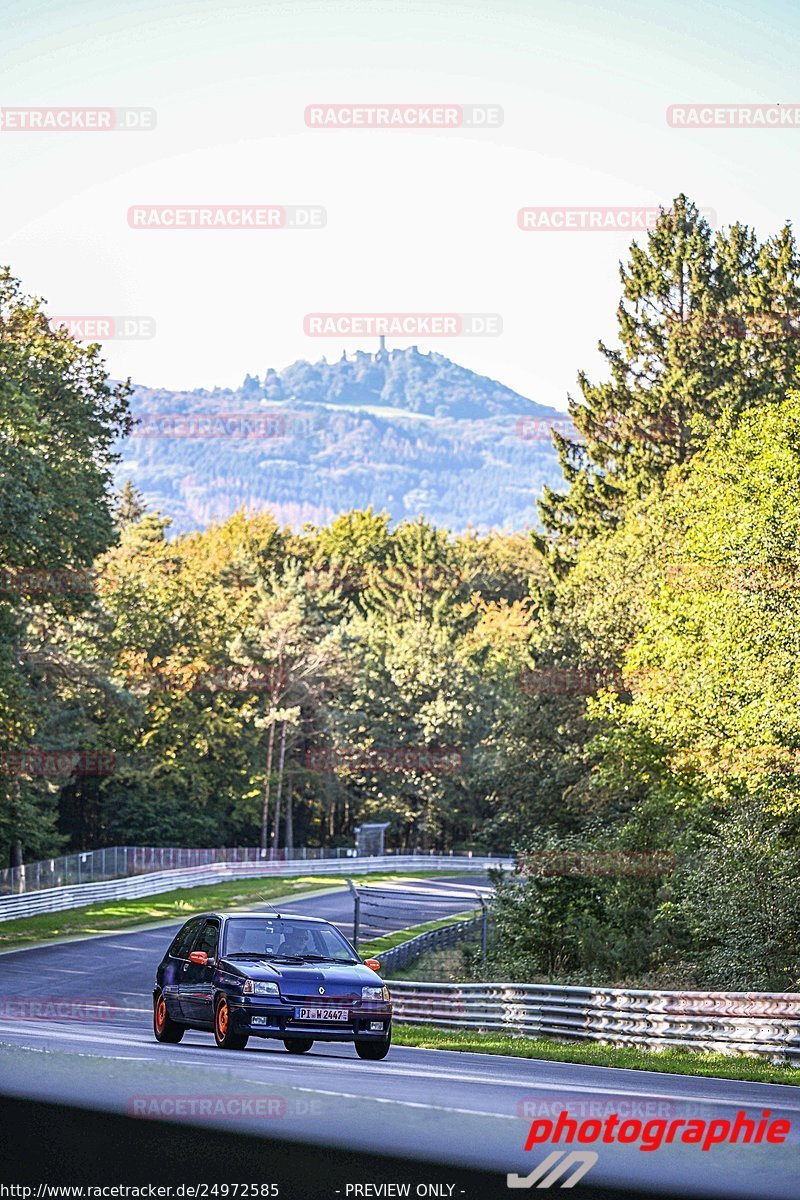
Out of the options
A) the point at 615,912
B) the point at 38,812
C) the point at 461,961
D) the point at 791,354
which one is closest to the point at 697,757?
the point at 615,912

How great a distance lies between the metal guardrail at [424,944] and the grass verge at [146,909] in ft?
39.8

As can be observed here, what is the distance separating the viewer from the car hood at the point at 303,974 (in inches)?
596

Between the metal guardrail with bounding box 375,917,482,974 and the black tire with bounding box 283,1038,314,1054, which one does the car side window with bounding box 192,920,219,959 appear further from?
the metal guardrail with bounding box 375,917,482,974

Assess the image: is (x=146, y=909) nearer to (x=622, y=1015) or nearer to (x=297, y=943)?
(x=622, y=1015)

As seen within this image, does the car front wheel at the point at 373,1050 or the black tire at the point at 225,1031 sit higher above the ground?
the black tire at the point at 225,1031

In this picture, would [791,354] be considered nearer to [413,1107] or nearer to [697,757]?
[697,757]

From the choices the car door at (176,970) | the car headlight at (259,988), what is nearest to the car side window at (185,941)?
the car door at (176,970)

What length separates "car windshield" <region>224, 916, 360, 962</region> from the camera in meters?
15.9

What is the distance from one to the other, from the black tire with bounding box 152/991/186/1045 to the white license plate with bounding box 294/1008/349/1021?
7.45 ft

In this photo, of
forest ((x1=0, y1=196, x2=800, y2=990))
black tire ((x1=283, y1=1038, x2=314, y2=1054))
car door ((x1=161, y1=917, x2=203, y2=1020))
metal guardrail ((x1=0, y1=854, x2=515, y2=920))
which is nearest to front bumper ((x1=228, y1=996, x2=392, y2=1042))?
black tire ((x1=283, y1=1038, x2=314, y2=1054))

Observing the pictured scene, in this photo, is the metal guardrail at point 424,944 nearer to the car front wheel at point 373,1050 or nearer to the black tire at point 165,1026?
the black tire at point 165,1026

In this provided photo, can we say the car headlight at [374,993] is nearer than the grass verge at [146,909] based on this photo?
Yes

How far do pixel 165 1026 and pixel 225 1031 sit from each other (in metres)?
1.93

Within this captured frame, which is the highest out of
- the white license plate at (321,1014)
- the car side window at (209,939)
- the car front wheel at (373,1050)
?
the car side window at (209,939)
